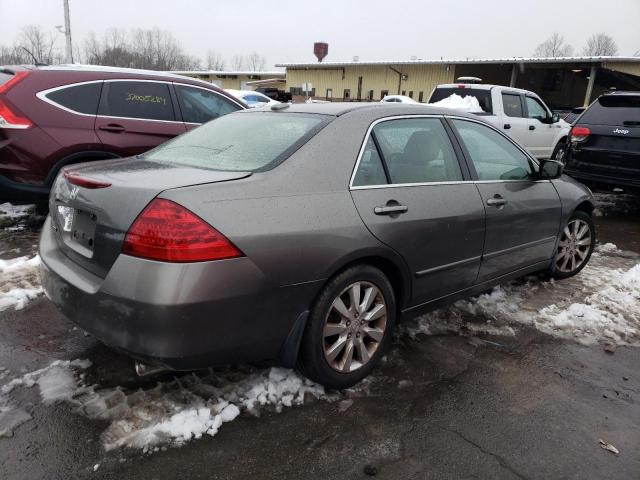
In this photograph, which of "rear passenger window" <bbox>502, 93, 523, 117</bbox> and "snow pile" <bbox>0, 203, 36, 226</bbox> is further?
"rear passenger window" <bbox>502, 93, 523, 117</bbox>

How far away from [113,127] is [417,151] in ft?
11.9

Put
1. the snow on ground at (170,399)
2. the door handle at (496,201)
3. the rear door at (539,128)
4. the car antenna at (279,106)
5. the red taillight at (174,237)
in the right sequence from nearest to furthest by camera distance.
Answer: the red taillight at (174,237)
the snow on ground at (170,399)
the car antenna at (279,106)
the door handle at (496,201)
the rear door at (539,128)

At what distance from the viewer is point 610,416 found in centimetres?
270

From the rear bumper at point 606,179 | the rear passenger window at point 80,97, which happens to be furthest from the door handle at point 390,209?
the rear bumper at point 606,179

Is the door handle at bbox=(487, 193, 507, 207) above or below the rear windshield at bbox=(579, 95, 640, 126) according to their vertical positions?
below

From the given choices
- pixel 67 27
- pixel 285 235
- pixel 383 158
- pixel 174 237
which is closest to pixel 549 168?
pixel 383 158

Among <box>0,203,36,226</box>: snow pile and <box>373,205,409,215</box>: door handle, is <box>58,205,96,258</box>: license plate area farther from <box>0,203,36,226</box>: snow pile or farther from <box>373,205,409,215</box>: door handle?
<box>0,203,36,226</box>: snow pile

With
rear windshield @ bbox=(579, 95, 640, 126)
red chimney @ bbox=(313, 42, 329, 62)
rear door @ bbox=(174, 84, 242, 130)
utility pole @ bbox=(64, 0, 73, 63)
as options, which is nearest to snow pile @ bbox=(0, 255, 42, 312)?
rear door @ bbox=(174, 84, 242, 130)

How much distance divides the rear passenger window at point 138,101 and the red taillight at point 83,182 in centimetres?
304

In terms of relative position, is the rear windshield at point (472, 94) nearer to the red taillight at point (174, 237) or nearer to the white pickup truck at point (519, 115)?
the white pickup truck at point (519, 115)

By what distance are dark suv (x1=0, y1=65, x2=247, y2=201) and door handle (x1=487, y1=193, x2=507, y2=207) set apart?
386 cm

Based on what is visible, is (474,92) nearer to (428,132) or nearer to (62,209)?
(428,132)

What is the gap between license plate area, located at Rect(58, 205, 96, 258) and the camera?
7.84ft

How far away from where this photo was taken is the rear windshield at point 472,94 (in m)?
9.93
